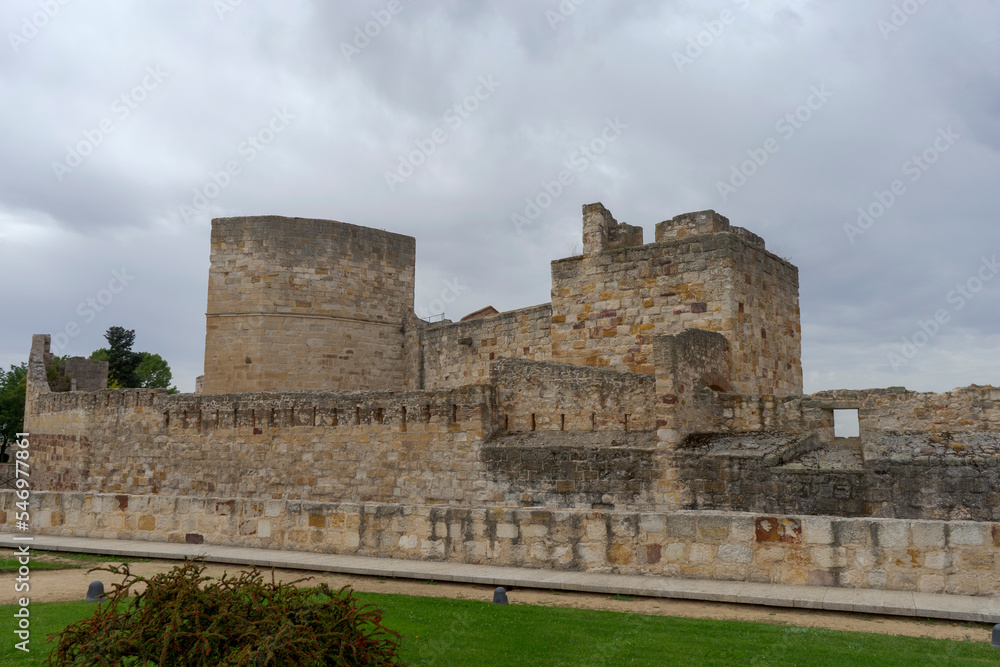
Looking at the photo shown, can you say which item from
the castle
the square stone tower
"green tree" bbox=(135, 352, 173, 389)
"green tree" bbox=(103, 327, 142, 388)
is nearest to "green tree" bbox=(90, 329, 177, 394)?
"green tree" bbox=(135, 352, 173, 389)

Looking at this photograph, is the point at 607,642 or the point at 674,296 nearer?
the point at 607,642

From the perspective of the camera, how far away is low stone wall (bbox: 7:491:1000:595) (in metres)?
7.21

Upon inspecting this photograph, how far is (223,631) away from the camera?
4.03 m

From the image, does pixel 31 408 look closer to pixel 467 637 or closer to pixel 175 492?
pixel 175 492

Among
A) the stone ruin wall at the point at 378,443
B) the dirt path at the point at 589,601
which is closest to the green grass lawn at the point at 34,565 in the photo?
the dirt path at the point at 589,601

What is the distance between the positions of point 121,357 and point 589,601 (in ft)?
126

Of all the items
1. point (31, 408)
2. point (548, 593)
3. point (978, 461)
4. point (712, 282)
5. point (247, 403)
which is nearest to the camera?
point (548, 593)

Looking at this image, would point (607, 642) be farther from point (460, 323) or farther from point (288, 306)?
point (288, 306)

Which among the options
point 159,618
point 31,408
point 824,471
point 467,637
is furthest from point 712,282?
point 31,408

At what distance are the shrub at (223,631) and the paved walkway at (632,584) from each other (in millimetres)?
3068

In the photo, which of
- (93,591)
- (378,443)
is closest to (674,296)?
(378,443)

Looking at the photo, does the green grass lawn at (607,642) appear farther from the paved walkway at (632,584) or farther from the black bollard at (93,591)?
the paved walkway at (632,584)

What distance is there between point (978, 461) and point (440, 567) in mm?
6797

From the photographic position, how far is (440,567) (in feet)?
27.8
